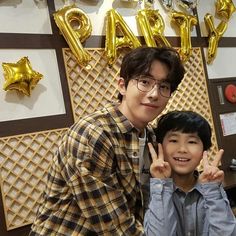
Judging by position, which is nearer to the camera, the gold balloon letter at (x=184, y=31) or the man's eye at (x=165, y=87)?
the man's eye at (x=165, y=87)

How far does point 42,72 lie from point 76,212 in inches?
36.1

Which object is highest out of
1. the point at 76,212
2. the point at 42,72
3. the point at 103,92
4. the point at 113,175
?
the point at 42,72

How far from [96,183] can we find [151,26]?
58.6 inches

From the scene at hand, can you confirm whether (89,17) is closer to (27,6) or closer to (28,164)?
(27,6)

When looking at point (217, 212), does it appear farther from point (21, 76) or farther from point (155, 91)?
point (21, 76)

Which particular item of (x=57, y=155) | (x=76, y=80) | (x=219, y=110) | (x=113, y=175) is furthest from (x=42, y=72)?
(x=219, y=110)

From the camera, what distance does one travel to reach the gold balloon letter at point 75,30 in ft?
5.77

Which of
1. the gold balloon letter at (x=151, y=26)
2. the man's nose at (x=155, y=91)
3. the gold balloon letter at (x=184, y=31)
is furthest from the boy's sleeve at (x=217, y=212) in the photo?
the gold balloon letter at (x=184, y=31)

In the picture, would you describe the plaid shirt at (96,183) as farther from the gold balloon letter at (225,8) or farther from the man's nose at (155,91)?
the gold balloon letter at (225,8)

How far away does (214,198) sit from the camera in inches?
39.9

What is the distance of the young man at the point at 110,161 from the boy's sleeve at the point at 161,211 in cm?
8

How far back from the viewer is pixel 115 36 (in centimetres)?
196

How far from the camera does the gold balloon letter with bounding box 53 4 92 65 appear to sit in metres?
1.76

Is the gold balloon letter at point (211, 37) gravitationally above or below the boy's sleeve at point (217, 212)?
above
